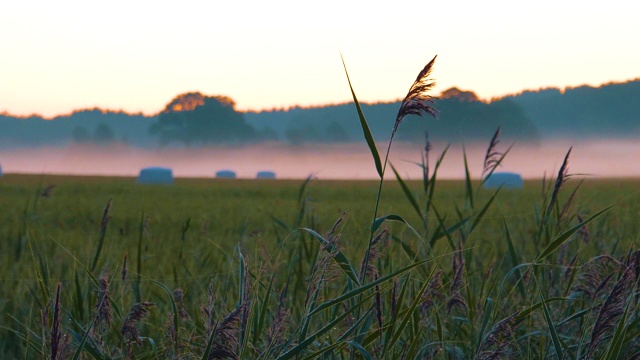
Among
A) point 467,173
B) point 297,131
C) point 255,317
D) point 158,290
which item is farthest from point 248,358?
point 297,131

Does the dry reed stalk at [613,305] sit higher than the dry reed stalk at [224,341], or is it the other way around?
the dry reed stalk at [613,305]

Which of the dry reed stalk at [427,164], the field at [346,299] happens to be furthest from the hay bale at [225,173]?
the dry reed stalk at [427,164]

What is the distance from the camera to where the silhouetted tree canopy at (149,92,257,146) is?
110m

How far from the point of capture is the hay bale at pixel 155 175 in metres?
40.2

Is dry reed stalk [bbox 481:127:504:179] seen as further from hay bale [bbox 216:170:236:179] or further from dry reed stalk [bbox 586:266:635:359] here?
hay bale [bbox 216:170:236:179]

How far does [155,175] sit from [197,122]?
7183cm

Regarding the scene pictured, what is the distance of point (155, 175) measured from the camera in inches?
1617

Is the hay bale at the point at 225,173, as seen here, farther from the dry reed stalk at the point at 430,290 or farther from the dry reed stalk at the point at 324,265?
the dry reed stalk at the point at 324,265

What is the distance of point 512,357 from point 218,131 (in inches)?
4434

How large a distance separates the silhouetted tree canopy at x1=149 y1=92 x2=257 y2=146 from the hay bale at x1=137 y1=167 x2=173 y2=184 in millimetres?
68700

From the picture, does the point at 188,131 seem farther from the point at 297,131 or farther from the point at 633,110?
the point at 633,110

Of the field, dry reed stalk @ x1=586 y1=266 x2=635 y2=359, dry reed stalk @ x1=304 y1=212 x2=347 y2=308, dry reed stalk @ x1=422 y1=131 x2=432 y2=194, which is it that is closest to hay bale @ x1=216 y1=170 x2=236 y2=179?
the field

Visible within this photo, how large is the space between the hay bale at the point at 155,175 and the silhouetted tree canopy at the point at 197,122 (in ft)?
225

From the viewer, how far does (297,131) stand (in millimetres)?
121312
